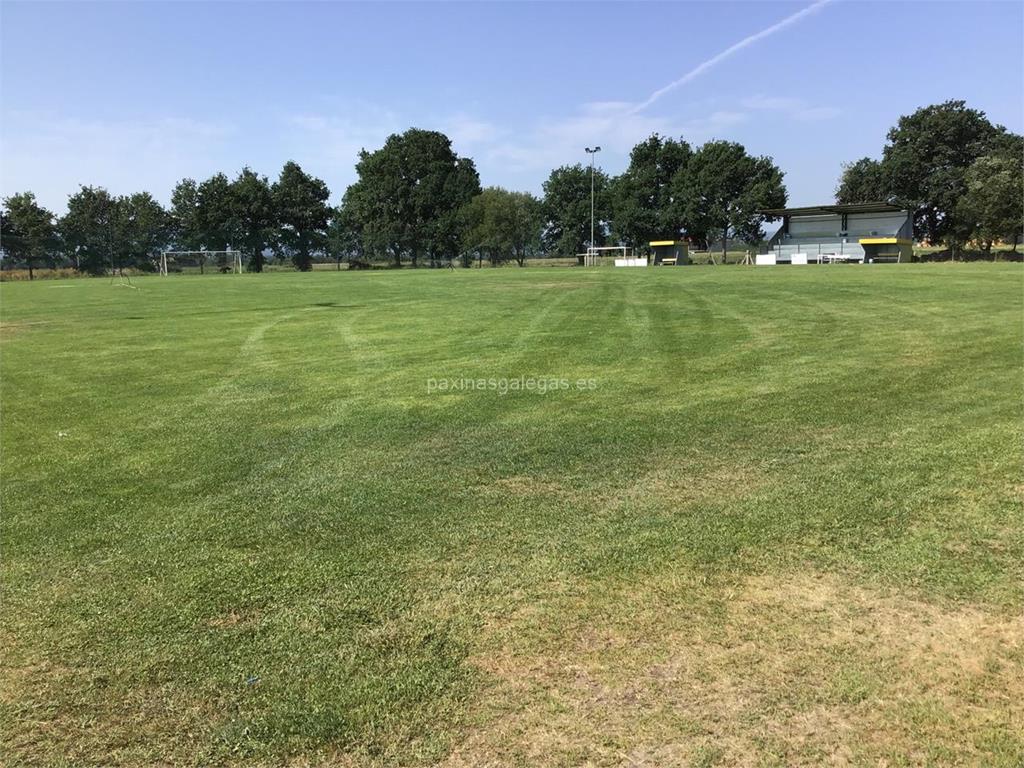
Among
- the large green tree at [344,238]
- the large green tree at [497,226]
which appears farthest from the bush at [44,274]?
the large green tree at [497,226]

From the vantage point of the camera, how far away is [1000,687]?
8.97 feet

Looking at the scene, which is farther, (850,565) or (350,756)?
(850,565)

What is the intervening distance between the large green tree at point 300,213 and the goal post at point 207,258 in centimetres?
1073

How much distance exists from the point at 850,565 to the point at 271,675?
3071mm

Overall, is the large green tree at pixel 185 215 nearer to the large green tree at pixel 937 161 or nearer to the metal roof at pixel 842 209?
the metal roof at pixel 842 209

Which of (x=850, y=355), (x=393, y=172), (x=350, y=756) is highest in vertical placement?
(x=393, y=172)

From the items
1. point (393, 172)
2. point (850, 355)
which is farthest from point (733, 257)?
point (850, 355)

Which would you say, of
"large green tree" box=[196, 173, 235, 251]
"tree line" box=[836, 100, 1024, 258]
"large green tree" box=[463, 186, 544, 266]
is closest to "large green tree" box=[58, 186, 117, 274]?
"large green tree" box=[196, 173, 235, 251]

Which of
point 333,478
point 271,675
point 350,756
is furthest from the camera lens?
point 333,478

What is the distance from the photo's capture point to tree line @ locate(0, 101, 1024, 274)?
70.7 meters

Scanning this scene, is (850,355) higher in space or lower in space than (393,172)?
lower

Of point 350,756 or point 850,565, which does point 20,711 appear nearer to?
point 350,756

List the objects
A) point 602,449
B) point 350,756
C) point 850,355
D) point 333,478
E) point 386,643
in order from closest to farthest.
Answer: point 350,756 → point 386,643 → point 333,478 → point 602,449 → point 850,355

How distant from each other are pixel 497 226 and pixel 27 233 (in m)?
51.4
